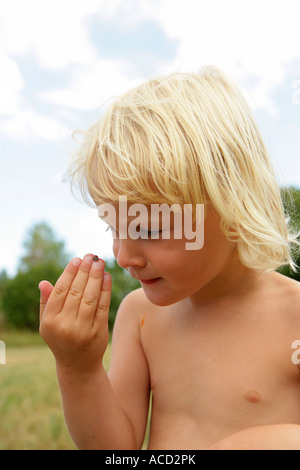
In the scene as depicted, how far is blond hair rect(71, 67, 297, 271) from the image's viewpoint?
1259mm

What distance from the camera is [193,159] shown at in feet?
4.24

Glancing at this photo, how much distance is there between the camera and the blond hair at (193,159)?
126 cm

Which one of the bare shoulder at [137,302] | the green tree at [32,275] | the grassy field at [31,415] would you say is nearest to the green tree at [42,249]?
the green tree at [32,275]

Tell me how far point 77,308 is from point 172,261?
305 millimetres

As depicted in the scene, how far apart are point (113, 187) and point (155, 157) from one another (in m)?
0.14

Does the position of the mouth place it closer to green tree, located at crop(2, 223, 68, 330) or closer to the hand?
the hand

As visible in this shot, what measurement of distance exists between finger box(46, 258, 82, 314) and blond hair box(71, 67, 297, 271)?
8.1 inches

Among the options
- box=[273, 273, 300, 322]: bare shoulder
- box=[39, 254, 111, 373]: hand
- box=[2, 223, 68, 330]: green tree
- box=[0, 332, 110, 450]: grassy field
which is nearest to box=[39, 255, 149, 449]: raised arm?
box=[39, 254, 111, 373]: hand

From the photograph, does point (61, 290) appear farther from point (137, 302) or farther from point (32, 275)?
point (32, 275)

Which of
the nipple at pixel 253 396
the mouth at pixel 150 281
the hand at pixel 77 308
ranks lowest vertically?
the nipple at pixel 253 396

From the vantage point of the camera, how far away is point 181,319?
5.19 ft

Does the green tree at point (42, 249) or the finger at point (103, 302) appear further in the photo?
the green tree at point (42, 249)

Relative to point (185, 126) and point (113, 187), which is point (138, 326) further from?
point (185, 126)

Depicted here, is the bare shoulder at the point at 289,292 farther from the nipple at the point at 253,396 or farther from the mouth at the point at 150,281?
the mouth at the point at 150,281
